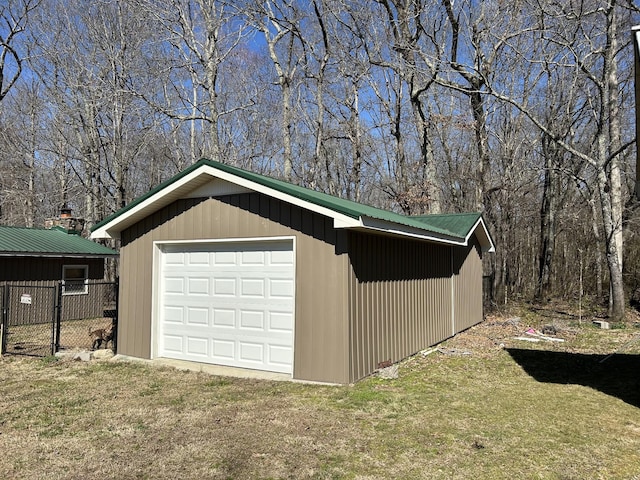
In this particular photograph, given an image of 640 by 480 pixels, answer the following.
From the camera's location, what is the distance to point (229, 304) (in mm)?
7906

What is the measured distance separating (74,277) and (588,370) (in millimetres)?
14791

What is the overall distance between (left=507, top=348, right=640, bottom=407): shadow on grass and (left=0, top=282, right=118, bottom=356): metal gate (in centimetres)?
774

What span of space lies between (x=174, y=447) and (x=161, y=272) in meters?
4.53

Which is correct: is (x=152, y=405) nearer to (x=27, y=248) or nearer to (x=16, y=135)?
(x=27, y=248)

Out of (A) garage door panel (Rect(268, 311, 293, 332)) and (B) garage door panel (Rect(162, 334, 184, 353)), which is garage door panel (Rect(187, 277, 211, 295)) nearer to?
(B) garage door panel (Rect(162, 334, 184, 353))

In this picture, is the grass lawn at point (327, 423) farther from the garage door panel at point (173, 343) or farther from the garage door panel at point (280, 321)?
the garage door panel at point (280, 321)

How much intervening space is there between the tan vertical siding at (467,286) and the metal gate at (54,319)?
8.13 meters

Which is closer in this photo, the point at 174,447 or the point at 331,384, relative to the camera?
the point at 174,447

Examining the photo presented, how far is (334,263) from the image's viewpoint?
678 centimetres

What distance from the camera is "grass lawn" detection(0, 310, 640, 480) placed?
4133 millimetres

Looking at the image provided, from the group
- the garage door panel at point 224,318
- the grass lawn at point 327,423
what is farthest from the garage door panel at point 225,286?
the grass lawn at point 327,423

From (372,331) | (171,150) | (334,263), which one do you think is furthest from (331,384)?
(171,150)

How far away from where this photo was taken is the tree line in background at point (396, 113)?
53.8 feet

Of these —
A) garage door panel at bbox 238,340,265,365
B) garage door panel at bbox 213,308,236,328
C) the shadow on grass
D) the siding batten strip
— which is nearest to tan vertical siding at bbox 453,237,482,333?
the siding batten strip
